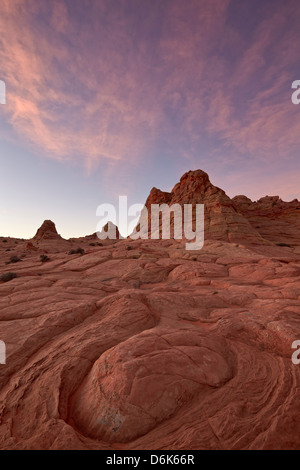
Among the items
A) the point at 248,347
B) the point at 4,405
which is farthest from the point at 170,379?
the point at 4,405

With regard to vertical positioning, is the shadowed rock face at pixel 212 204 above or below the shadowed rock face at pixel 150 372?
above

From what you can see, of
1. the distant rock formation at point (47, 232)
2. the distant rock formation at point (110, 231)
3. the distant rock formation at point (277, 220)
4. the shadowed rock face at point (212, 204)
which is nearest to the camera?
the shadowed rock face at point (212, 204)

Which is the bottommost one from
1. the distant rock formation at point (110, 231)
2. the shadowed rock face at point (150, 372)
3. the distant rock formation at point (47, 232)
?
the shadowed rock face at point (150, 372)

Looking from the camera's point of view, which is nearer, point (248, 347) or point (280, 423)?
point (280, 423)

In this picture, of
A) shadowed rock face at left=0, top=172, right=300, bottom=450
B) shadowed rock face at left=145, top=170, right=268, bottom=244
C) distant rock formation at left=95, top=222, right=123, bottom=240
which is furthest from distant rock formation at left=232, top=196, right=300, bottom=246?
distant rock formation at left=95, top=222, right=123, bottom=240

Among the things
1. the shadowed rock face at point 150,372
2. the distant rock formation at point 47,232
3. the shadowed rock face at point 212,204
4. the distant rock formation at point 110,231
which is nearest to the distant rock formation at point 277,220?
the shadowed rock face at point 212,204

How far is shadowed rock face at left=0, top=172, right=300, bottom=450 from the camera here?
3.43 meters

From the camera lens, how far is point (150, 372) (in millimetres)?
4312

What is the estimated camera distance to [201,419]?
360 centimetres

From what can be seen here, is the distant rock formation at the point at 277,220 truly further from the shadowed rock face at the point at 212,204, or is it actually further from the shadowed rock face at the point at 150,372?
the shadowed rock face at the point at 150,372

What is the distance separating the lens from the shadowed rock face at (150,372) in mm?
3428

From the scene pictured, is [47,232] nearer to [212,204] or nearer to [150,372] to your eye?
[212,204]
